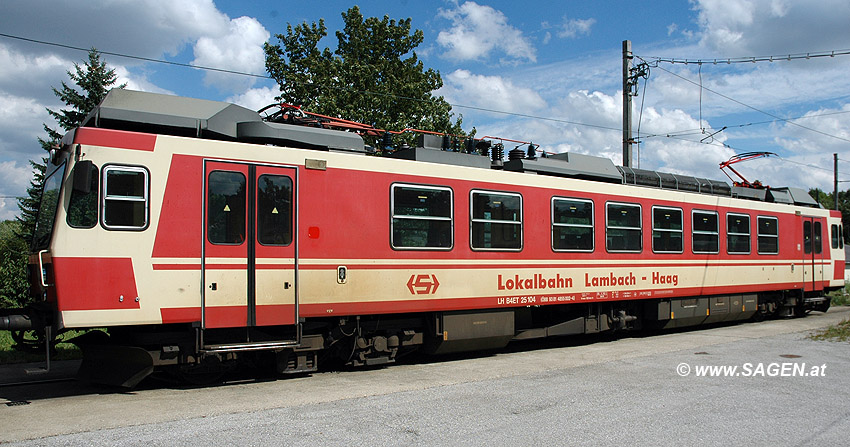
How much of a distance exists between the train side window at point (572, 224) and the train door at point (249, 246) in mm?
5018

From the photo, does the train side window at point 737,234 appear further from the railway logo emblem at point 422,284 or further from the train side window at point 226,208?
the train side window at point 226,208

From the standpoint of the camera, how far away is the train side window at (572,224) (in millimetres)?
11516

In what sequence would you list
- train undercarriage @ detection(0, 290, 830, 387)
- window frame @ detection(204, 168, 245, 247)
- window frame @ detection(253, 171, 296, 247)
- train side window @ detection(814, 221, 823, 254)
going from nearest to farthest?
train undercarriage @ detection(0, 290, 830, 387)
window frame @ detection(204, 168, 245, 247)
window frame @ detection(253, 171, 296, 247)
train side window @ detection(814, 221, 823, 254)

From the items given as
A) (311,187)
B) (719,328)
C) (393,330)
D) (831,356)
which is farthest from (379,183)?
(719,328)

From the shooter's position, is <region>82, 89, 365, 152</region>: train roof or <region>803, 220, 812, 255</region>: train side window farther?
<region>803, 220, 812, 255</region>: train side window

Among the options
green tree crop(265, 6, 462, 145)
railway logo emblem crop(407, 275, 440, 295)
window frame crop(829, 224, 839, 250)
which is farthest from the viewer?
green tree crop(265, 6, 462, 145)

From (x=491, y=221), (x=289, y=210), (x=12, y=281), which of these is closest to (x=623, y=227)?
(x=491, y=221)

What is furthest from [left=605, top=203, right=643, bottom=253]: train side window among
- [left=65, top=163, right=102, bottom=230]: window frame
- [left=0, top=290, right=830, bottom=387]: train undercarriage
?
[left=65, top=163, right=102, bottom=230]: window frame

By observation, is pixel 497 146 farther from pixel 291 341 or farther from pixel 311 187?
pixel 291 341

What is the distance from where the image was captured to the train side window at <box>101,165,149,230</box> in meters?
7.39

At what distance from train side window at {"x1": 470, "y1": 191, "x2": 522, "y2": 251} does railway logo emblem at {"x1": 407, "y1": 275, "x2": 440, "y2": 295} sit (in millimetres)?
931

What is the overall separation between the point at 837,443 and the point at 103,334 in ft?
26.4

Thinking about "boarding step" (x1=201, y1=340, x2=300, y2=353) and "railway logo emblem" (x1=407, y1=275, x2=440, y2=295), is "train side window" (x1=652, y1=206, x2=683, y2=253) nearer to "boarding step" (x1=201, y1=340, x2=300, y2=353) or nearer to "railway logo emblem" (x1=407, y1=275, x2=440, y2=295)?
"railway logo emblem" (x1=407, y1=275, x2=440, y2=295)

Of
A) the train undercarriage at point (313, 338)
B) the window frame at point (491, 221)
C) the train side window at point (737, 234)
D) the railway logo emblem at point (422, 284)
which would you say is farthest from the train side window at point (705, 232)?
the railway logo emblem at point (422, 284)
